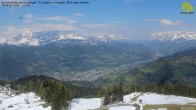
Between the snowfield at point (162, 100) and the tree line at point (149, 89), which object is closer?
the snowfield at point (162, 100)

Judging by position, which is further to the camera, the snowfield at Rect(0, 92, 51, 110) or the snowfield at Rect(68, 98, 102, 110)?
the snowfield at Rect(0, 92, 51, 110)

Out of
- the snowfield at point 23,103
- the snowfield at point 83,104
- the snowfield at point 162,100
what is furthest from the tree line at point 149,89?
the snowfield at point 23,103

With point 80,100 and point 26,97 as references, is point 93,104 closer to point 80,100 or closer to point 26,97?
point 80,100

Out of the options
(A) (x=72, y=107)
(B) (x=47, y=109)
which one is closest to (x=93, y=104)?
(A) (x=72, y=107)

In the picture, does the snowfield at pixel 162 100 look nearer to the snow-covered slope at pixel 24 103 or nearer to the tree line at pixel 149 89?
the tree line at pixel 149 89

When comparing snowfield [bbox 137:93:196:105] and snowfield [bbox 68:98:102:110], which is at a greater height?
snowfield [bbox 137:93:196:105]

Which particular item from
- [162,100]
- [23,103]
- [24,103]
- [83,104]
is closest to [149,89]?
[83,104]

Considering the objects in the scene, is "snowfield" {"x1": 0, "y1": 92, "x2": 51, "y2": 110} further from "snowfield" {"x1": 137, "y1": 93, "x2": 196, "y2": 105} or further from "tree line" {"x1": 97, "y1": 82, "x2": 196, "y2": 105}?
"snowfield" {"x1": 137, "y1": 93, "x2": 196, "y2": 105}

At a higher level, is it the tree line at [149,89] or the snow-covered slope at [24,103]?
the tree line at [149,89]

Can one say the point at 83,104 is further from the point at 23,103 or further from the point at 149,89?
the point at 149,89

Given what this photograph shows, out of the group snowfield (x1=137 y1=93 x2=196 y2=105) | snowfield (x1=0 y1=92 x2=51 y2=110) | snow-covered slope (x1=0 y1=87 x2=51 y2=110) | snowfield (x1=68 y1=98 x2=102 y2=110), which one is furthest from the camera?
snowfield (x1=0 y1=92 x2=51 y2=110)

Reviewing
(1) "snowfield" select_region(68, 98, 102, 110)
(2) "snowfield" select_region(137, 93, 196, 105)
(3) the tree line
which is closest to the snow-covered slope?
(1) "snowfield" select_region(68, 98, 102, 110)
